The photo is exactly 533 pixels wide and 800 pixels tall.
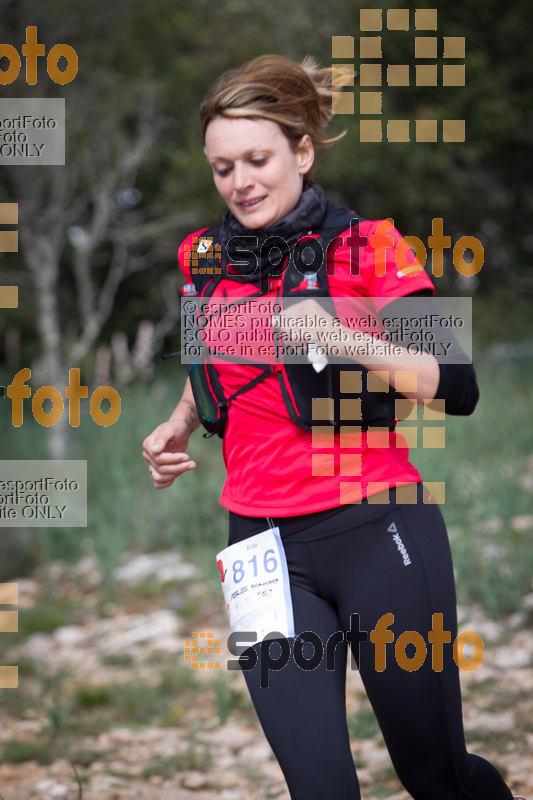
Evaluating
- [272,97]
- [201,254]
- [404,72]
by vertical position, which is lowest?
[201,254]

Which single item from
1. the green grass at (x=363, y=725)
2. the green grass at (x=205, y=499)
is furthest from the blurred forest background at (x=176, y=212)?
the green grass at (x=363, y=725)

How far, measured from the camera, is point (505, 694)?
365 cm

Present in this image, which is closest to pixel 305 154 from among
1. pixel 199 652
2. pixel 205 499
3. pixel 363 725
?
pixel 363 725

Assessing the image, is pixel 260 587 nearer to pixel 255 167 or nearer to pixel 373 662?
pixel 373 662

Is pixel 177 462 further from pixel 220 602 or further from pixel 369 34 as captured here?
pixel 369 34

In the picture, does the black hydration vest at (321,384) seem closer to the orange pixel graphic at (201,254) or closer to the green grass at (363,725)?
the orange pixel graphic at (201,254)

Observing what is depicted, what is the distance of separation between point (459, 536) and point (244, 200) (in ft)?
11.7

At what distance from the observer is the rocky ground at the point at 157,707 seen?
3154 mm

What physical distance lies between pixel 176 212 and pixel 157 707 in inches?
347

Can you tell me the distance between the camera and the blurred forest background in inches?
236

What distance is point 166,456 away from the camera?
6.29 ft

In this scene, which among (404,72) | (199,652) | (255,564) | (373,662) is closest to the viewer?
(373,662)

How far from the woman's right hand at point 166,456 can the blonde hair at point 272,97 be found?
716 mm

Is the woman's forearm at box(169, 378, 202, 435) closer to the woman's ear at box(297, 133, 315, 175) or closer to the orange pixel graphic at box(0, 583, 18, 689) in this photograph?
the woman's ear at box(297, 133, 315, 175)
